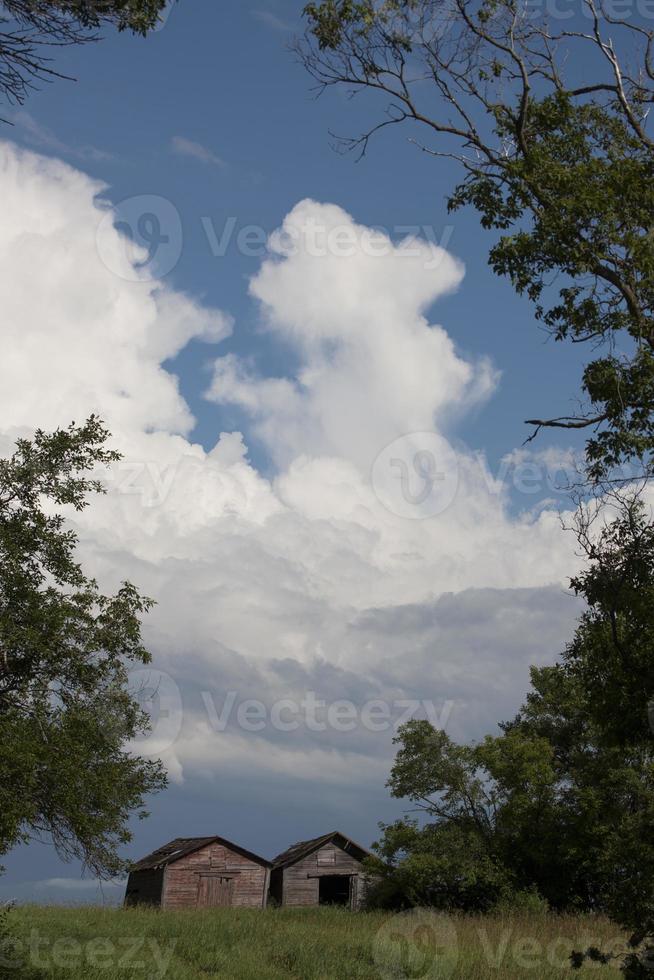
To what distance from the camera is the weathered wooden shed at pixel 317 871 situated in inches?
2034

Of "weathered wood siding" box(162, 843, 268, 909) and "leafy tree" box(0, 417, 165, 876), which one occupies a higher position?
"leafy tree" box(0, 417, 165, 876)

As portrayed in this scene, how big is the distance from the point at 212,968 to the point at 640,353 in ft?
59.6

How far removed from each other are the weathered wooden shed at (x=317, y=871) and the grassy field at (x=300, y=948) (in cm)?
1819

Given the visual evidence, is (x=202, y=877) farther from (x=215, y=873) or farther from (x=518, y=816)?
(x=518, y=816)

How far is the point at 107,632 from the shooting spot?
61.6 ft

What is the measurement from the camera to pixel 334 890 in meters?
55.8

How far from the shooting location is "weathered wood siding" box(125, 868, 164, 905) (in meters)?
48.9

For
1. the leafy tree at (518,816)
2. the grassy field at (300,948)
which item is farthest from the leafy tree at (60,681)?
the leafy tree at (518,816)

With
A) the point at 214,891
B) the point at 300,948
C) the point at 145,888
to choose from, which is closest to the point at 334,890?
the point at 214,891

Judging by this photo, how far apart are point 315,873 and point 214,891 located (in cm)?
671

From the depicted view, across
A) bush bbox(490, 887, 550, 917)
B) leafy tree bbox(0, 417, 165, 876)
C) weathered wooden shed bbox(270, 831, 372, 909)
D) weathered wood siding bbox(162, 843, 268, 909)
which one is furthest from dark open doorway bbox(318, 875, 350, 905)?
leafy tree bbox(0, 417, 165, 876)

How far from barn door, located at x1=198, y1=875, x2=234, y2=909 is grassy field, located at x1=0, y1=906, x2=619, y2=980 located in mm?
14947

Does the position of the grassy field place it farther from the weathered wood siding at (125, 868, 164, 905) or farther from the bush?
the weathered wood siding at (125, 868, 164, 905)

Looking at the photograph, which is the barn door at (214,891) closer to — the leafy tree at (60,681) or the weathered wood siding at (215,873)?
the weathered wood siding at (215,873)
